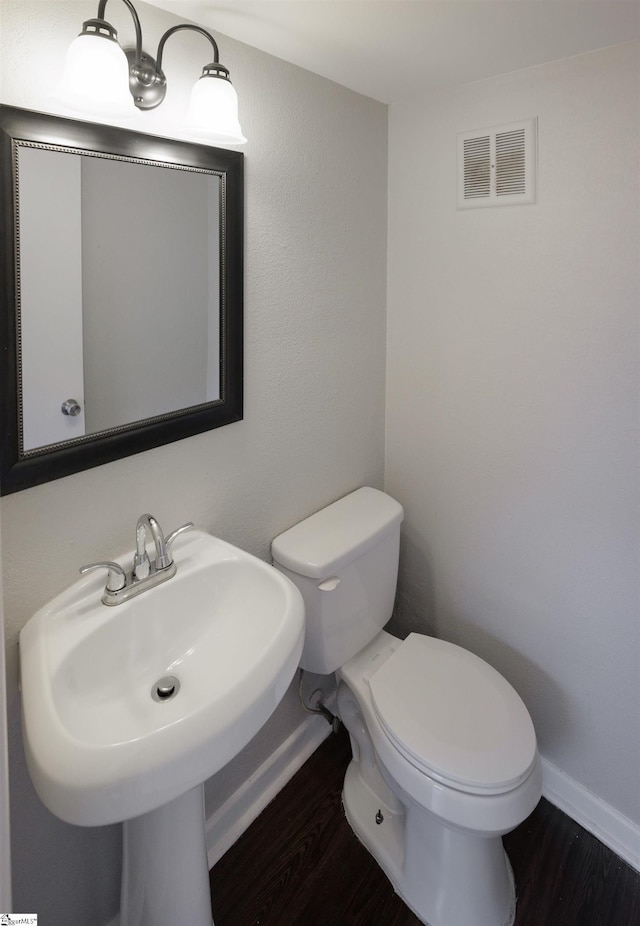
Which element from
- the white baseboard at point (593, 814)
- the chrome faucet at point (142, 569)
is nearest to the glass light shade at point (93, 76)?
the chrome faucet at point (142, 569)

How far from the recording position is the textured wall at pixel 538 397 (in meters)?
1.41

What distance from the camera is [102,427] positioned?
3.75ft

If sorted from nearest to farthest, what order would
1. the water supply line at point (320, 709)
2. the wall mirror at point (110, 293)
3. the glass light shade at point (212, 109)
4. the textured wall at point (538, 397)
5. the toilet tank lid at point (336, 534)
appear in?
the wall mirror at point (110, 293) < the glass light shade at point (212, 109) < the textured wall at point (538, 397) < the toilet tank lid at point (336, 534) < the water supply line at point (320, 709)

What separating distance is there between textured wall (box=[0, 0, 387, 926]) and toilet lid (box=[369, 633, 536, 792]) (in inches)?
18.8

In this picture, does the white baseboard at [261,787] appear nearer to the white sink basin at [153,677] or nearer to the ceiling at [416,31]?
the white sink basin at [153,677]

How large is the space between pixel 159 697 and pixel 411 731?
62 cm

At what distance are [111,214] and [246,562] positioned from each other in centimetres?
77

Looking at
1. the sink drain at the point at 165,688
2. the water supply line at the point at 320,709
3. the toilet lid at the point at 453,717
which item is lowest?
the water supply line at the point at 320,709

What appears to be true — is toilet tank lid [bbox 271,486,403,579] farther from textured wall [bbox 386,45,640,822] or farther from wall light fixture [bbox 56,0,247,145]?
wall light fixture [bbox 56,0,247,145]

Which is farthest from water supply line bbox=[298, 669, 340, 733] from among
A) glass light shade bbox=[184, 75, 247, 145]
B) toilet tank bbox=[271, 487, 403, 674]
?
glass light shade bbox=[184, 75, 247, 145]

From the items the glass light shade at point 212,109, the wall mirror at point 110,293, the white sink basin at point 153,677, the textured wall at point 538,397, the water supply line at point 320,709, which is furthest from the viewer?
the water supply line at point 320,709

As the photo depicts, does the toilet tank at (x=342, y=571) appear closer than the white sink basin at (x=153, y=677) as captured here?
No

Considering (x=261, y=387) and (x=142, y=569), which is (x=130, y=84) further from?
(x=142, y=569)

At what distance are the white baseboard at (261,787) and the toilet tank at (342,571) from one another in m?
0.38
